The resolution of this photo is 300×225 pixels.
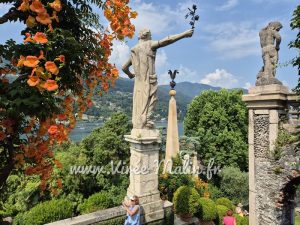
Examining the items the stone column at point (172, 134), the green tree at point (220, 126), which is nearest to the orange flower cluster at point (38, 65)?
the stone column at point (172, 134)

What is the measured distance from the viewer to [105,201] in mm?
7875

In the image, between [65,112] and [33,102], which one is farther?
[65,112]

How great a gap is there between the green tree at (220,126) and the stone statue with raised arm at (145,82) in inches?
613

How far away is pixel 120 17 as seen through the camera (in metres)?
2.44

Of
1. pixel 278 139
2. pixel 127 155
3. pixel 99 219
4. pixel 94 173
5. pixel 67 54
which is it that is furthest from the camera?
pixel 127 155

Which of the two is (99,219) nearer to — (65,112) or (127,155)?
(65,112)

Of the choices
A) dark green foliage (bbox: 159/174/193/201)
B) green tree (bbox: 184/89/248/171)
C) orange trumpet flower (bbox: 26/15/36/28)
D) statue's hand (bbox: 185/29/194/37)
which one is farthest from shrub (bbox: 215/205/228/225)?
orange trumpet flower (bbox: 26/15/36/28)

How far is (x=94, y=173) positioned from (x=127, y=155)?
1.94 m

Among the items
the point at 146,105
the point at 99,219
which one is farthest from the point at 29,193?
the point at 146,105

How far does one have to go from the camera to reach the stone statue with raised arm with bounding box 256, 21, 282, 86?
9047mm

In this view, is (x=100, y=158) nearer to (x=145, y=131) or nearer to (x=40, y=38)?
(x=145, y=131)

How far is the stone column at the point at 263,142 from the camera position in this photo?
8.67 meters

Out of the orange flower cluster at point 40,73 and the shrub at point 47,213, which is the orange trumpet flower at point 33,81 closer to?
→ the orange flower cluster at point 40,73

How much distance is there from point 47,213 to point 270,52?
8.54 metres
